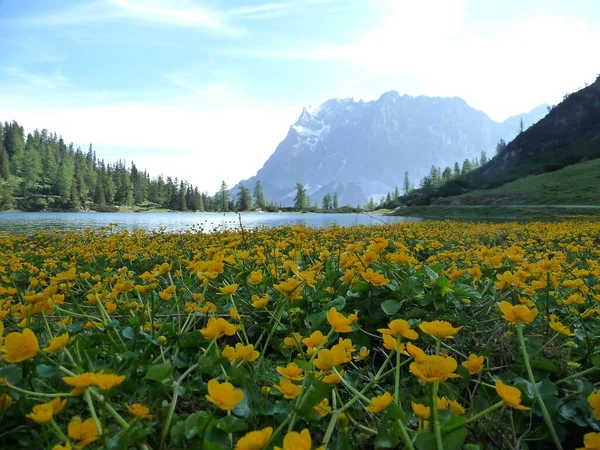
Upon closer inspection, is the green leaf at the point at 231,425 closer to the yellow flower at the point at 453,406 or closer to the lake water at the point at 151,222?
the yellow flower at the point at 453,406

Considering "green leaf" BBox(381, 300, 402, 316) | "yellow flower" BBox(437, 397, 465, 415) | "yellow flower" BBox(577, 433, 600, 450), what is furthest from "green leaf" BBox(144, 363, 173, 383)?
"green leaf" BBox(381, 300, 402, 316)

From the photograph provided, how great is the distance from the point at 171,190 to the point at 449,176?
70493 mm

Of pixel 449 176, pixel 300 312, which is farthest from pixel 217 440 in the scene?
pixel 449 176

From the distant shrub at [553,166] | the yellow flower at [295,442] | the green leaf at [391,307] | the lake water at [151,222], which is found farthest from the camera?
the distant shrub at [553,166]

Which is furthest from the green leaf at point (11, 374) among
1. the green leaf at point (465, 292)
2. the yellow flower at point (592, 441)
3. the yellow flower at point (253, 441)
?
the green leaf at point (465, 292)

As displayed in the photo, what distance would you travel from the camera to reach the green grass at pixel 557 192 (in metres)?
26.6

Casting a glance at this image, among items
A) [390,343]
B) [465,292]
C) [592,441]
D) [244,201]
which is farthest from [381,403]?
[244,201]

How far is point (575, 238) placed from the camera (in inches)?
250

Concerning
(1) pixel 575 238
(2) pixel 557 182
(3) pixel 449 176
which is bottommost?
(1) pixel 575 238

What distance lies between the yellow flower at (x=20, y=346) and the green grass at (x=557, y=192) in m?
31.2

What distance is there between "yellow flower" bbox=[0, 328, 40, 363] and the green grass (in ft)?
102

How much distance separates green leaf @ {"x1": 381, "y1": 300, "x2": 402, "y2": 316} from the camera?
62.2 inches

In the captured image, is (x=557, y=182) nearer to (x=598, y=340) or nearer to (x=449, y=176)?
(x=598, y=340)

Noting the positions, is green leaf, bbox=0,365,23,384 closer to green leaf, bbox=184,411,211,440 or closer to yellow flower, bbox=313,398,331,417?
green leaf, bbox=184,411,211,440
